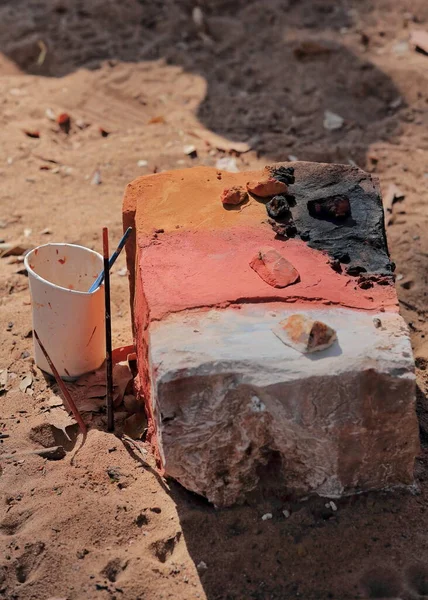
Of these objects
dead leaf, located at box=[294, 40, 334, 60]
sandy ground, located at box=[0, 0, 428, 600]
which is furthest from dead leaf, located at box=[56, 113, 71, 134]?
dead leaf, located at box=[294, 40, 334, 60]

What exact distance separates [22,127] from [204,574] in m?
3.88

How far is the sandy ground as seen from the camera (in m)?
2.57

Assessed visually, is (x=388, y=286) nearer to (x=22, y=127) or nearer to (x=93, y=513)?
(x=93, y=513)

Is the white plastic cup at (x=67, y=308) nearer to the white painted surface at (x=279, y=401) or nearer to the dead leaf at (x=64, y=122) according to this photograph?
the white painted surface at (x=279, y=401)

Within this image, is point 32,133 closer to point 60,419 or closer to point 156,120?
point 156,120

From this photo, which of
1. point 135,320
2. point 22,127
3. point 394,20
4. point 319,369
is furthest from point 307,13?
point 319,369

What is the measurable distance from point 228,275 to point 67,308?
0.75m

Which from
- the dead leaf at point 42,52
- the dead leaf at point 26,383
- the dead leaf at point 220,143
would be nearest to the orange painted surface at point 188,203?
the dead leaf at point 26,383

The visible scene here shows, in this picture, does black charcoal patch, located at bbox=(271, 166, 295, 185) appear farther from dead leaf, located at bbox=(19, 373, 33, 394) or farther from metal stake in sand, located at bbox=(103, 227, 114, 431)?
dead leaf, located at bbox=(19, 373, 33, 394)

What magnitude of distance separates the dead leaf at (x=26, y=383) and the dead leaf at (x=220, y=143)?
2.53 m

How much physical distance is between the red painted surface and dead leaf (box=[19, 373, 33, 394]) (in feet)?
2.65

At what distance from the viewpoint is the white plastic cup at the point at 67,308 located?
3.15 metres

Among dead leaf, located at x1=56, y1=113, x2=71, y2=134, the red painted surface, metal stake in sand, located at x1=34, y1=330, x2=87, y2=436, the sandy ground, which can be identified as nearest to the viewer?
the sandy ground

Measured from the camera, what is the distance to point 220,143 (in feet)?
17.8
